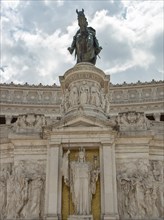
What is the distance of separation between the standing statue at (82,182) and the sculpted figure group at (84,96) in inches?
194

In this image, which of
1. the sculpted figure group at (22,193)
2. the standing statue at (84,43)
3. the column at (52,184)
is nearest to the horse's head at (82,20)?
the standing statue at (84,43)

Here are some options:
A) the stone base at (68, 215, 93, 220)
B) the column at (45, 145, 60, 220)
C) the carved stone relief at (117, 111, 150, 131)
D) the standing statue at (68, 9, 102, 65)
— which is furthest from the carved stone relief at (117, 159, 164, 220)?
the standing statue at (68, 9, 102, 65)

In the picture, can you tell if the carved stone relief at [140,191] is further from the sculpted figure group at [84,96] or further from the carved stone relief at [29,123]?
the sculpted figure group at [84,96]

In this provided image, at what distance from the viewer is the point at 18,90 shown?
6638 cm

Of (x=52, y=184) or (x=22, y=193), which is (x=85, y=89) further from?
(x=22, y=193)

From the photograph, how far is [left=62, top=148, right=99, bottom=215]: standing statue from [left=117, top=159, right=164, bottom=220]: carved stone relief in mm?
1203

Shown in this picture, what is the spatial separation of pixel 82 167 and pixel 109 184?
1313mm

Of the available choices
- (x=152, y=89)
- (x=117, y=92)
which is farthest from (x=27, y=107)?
(x=152, y=89)

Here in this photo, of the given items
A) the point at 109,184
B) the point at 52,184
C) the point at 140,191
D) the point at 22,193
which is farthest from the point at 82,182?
the point at 22,193

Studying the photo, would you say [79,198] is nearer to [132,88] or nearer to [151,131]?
[151,131]

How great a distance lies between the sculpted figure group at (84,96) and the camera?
66.6 feet

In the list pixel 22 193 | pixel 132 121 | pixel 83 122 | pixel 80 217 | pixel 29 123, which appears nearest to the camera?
pixel 80 217

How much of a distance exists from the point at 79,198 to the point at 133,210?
227 centimetres

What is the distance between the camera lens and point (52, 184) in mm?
15484
